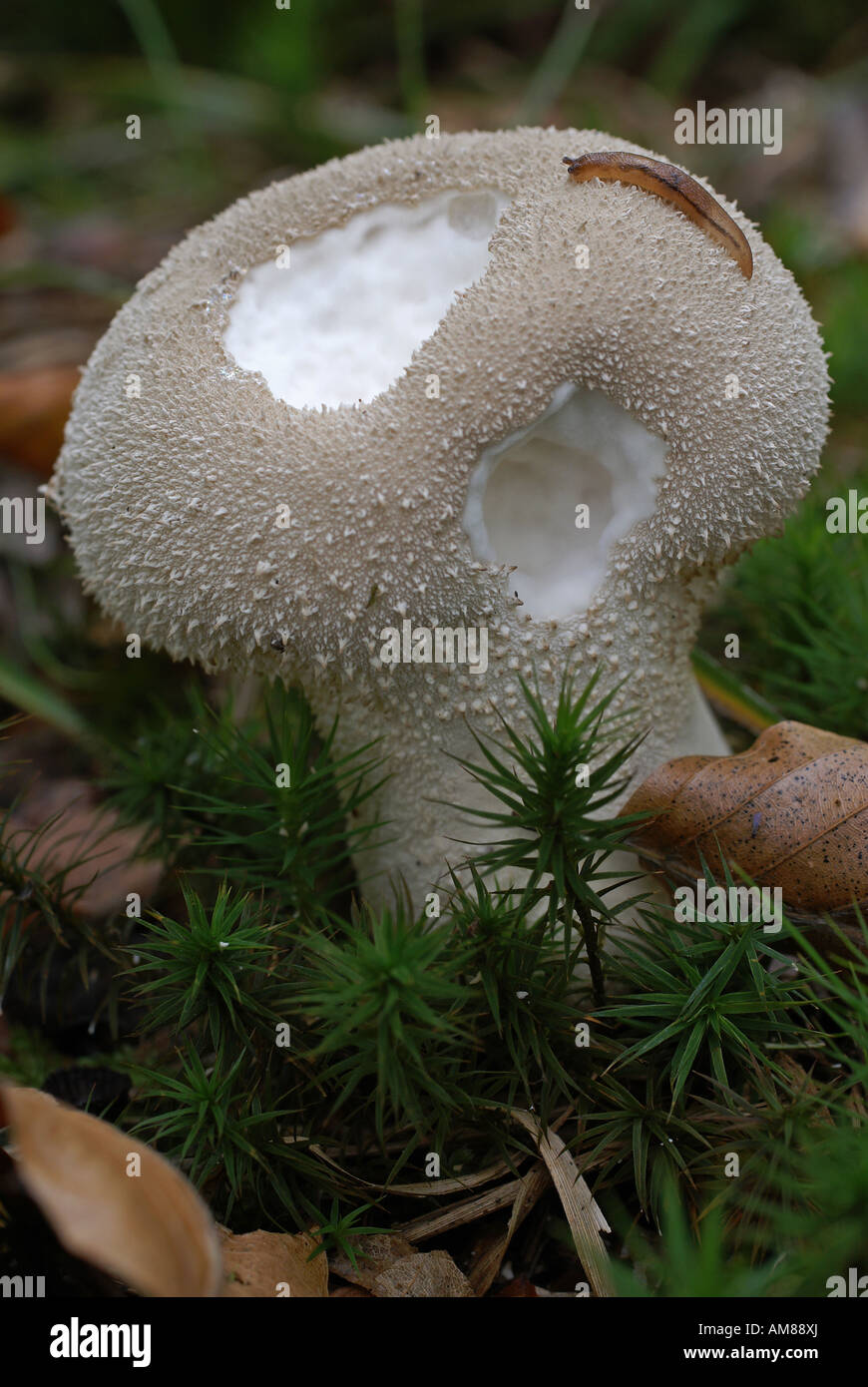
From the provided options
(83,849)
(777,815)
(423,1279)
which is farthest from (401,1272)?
(83,849)

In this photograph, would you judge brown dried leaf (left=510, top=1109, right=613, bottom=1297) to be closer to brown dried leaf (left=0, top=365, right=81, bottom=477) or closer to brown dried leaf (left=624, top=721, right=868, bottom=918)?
brown dried leaf (left=624, top=721, right=868, bottom=918)

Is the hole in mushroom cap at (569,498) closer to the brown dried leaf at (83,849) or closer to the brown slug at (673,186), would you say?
the brown slug at (673,186)

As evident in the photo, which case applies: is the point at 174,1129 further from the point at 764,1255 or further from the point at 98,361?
the point at 98,361

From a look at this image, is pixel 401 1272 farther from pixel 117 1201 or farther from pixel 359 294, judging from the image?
pixel 359 294

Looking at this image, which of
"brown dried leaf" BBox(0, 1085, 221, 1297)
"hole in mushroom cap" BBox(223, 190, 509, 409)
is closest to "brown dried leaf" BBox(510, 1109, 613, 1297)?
"brown dried leaf" BBox(0, 1085, 221, 1297)

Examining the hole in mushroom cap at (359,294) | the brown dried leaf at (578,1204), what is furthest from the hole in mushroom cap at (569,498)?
the brown dried leaf at (578,1204)

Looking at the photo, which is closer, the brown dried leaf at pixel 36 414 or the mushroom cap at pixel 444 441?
the mushroom cap at pixel 444 441

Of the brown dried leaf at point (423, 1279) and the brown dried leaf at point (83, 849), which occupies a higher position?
the brown dried leaf at point (83, 849)
